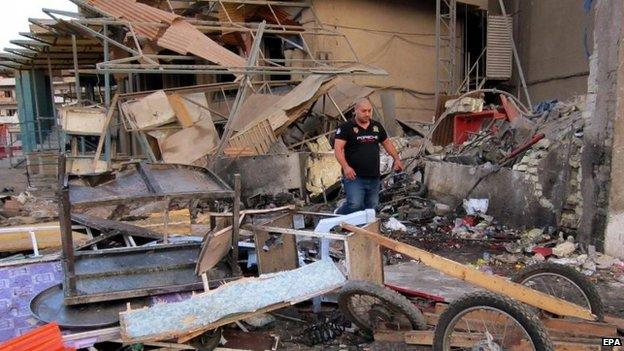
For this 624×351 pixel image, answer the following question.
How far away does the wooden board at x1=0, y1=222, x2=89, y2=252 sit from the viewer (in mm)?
5242

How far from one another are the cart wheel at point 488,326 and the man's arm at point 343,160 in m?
2.71

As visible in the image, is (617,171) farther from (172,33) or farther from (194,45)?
(172,33)

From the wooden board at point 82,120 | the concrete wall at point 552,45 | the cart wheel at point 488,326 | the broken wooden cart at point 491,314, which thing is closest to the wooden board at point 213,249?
the broken wooden cart at point 491,314

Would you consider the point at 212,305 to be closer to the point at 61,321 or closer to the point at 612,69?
the point at 61,321

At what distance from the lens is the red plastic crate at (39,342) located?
10.2 ft

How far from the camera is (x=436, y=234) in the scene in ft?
24.2

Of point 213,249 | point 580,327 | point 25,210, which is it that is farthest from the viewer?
point 25,210

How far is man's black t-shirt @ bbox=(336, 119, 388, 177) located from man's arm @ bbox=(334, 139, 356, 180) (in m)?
0.06

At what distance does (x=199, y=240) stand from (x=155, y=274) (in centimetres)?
94

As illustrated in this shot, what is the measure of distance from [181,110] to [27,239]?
5.18 m

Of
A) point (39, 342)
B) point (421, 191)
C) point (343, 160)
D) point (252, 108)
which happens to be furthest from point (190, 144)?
point (39, 342)

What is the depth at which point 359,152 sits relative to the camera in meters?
5.99

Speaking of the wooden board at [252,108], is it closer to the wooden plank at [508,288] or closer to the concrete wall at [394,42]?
Answer: the concrete wall at [394,42]

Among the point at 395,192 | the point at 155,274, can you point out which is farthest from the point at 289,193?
the point at 155,274
